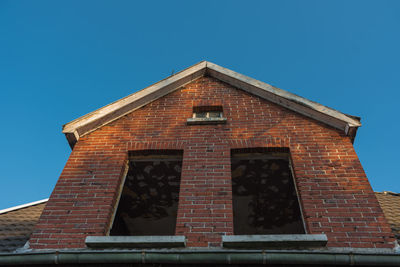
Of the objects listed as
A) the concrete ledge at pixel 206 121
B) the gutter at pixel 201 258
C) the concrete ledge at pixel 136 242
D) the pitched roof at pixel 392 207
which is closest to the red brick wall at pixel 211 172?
the concrete ledge at pixel 206 121

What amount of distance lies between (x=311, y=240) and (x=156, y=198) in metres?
4.21

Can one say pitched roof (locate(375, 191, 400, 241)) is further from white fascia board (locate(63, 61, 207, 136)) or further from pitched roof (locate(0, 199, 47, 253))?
pitched roof (locate(0, 199, 47, 253))

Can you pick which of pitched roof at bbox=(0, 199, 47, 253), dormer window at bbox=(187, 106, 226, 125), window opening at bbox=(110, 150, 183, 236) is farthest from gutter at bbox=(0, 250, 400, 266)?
dormer window at bbox=(187, 106, 226, 125)

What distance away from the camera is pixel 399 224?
18.6 feet

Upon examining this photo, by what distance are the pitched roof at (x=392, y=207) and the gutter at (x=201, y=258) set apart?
146 cm

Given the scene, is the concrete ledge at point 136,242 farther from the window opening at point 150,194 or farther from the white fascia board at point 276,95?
the white fascia board at point 276,95

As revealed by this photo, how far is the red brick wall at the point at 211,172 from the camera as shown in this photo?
15.2ft

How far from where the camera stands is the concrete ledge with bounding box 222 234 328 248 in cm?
422

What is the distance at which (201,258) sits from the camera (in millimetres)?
3953

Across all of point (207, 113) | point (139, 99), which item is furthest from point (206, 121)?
point (139, 99)

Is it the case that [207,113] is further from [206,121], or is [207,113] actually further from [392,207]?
[392,207]

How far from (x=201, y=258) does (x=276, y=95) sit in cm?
425

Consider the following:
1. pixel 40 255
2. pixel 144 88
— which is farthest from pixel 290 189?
pixel 40 255

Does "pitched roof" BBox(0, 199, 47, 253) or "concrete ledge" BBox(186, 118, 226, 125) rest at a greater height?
"concrete ledge" BBox(186, 118, 226, 125)
